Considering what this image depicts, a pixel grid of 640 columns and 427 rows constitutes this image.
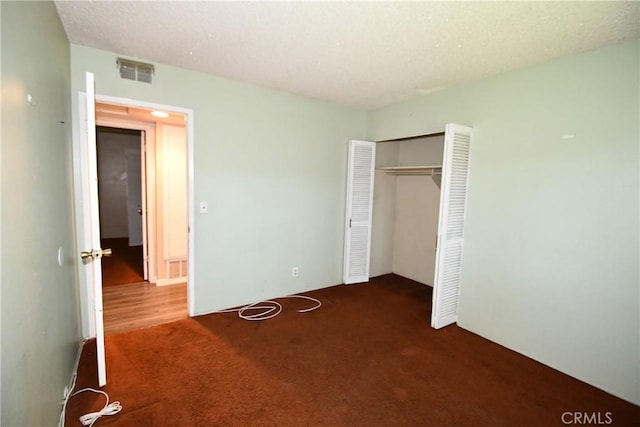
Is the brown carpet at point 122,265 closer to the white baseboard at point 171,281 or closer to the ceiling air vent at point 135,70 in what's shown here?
the white baseboard at point 171,281

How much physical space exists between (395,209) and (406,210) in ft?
0.66

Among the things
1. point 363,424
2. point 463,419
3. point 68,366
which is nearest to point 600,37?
point 463,419

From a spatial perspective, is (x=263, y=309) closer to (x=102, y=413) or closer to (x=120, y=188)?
(x=102, y=413)

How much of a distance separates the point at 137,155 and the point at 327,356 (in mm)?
6777

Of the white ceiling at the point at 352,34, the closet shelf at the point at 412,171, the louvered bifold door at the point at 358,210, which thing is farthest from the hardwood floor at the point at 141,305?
the closet shelf at the point at 412,171

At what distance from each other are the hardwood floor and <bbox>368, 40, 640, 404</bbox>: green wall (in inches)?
126

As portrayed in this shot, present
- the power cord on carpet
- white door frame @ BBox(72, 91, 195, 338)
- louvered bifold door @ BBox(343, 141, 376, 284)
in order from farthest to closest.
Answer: louvered bifold door @ BBox(343, 141, 376, 284) → white door frame @ BBox(72, 91, 195, 338) → the power cord on carpet

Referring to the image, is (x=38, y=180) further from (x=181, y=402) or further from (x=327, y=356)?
(x=327, y=356)

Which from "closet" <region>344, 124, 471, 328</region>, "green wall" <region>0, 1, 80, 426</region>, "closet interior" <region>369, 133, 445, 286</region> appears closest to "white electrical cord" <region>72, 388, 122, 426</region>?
"green wall" <region>0, 1, 80, 426</region>

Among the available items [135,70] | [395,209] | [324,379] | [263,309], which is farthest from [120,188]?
[324,379]

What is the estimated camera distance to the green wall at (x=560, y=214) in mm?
2135

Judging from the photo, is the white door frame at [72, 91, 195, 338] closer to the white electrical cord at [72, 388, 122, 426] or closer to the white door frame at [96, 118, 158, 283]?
the white electrical cord at [72, 388, 122, 426]

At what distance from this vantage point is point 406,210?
463 centimetres

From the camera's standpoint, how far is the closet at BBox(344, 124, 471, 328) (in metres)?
4.13
